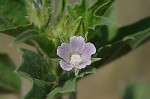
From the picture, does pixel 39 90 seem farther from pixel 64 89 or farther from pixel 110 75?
pixel 110 75

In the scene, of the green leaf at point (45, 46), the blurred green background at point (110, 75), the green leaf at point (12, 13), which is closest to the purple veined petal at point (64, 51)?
the green leaf at point (45, 46)

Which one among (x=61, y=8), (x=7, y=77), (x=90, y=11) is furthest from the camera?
(x=7, y=77)

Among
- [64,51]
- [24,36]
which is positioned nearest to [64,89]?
A: [64,51]

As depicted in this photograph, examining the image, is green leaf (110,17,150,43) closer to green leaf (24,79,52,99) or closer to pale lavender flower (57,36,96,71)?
pale lavender flower (57,36,96,71)

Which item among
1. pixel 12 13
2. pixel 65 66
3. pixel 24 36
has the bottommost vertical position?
pixel 65 66

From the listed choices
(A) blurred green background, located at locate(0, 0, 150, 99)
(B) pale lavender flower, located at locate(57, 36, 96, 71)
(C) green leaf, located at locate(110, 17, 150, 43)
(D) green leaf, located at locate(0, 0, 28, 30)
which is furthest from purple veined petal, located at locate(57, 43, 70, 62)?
(A) blurred green background, located at locate(0, 0, 150, 99)

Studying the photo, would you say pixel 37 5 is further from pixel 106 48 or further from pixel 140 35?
pixel 140 35
